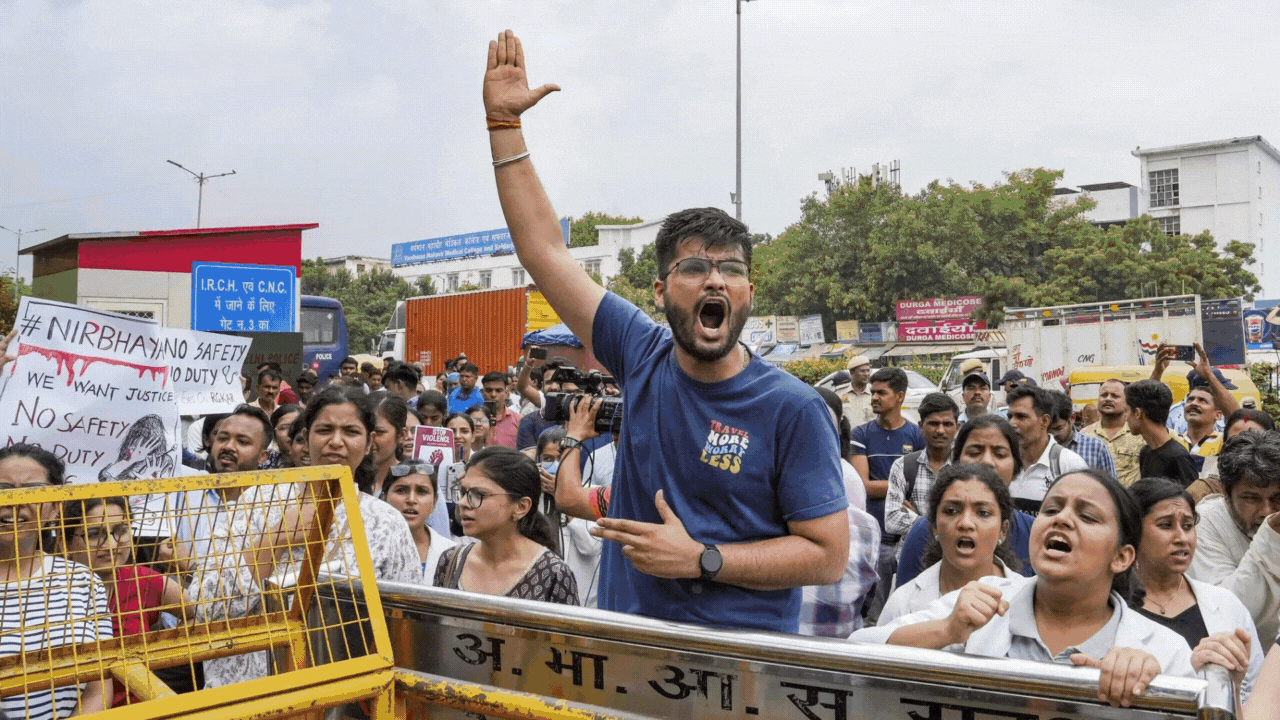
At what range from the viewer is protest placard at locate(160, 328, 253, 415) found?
7004 mm

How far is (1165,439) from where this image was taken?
654 cm

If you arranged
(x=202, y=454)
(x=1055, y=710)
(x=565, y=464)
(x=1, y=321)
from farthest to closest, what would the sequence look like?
(x=1, y=321) < (x=202, y=454) < (x=565, y=464) < (x=1055, y=710)

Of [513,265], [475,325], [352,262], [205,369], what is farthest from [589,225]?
[205,369]

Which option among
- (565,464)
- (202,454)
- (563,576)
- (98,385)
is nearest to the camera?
(565,464)

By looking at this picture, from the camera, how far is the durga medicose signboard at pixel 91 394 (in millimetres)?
5480

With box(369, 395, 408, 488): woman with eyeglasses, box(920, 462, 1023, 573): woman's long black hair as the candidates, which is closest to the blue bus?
box(369, 395, 408, 488): woman with eyeglasses

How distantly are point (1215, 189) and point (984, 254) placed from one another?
Result: 3176 centimetres

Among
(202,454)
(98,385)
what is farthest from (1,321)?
(98,385)

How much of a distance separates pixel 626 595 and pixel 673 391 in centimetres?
42

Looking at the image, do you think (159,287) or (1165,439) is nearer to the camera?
(1165,439)

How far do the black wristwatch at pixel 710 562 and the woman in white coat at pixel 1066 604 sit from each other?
0.79 metres

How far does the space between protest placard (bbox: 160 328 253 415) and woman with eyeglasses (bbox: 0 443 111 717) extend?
3.15 m

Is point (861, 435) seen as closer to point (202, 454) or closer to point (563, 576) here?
point (563, 576)

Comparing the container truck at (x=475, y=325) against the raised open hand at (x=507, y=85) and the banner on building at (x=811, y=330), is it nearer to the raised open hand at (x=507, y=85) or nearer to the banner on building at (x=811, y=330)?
the raised open hand at (x=507, y=85)
